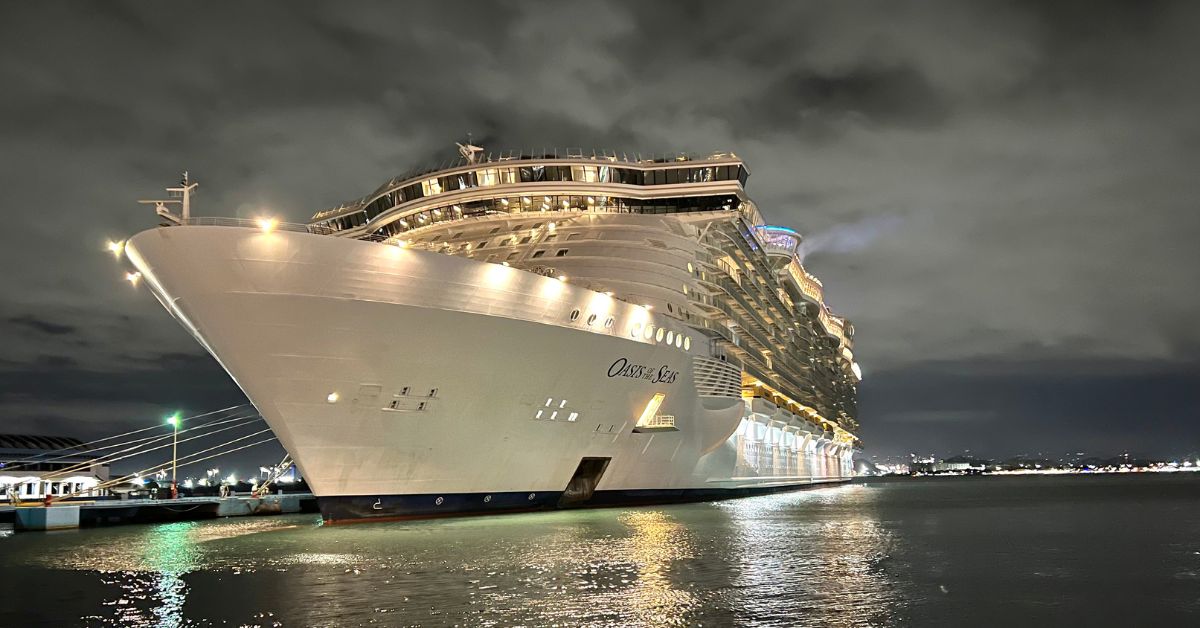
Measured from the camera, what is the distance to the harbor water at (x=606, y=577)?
1112 cm

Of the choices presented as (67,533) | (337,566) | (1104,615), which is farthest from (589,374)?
(67,533)

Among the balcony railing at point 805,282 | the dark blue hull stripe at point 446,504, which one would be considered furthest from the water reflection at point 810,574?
the balcony railing at point 805,282

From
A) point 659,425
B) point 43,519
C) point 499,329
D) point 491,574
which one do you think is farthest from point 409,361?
point 43,519

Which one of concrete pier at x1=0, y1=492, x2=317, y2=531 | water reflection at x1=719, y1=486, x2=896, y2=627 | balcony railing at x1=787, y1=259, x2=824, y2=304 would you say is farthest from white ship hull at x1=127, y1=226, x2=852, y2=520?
balcony railing at x1=787, y1=259, x2=824, y2=304

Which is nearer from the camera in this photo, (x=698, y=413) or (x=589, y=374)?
(x=589, y=374)

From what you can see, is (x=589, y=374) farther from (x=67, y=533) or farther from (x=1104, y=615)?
(x=67, y=533)

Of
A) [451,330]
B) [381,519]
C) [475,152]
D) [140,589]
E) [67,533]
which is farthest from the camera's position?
[475,152]

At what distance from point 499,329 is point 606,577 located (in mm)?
10138

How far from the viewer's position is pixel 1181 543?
21.0m

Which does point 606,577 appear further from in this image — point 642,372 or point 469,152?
point 469,152

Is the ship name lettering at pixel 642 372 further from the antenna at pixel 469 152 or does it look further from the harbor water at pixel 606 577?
the antenna at pixel 469 152

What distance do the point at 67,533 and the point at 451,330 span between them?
1773 cm

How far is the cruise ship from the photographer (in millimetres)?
21047

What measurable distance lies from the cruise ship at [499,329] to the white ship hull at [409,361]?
0.17ft
